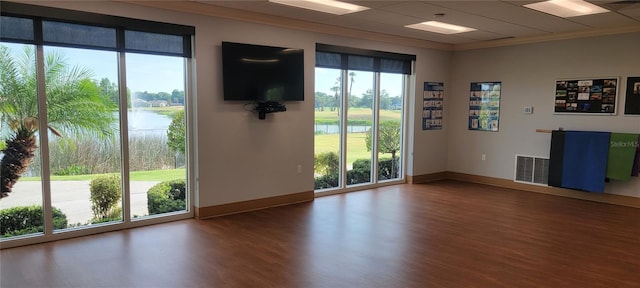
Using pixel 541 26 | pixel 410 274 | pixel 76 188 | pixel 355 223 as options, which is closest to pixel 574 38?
pixel 541 26

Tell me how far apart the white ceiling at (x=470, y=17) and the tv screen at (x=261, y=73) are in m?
0.47

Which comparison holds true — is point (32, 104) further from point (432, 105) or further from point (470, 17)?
point (432, 105)

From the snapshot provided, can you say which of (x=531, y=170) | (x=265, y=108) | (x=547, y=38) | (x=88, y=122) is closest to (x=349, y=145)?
(x=265, y=108)

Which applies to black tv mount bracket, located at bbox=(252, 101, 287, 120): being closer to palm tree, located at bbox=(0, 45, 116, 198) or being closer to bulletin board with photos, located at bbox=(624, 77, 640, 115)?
palm tree, located at bbox=(0, 45, 116, 198)

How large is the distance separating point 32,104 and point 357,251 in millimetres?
3379

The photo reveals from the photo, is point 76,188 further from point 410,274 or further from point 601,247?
point 601,247

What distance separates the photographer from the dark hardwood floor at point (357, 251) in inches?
132

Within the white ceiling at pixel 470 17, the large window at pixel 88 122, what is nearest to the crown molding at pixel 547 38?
the white ceiling at pixel 470 17

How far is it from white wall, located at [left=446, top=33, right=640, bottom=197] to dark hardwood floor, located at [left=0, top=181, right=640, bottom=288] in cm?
138

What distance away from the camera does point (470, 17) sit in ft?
17.3

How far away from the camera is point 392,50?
691 cm

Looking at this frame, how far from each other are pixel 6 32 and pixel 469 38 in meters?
6.10

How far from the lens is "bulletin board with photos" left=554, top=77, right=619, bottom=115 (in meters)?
6.02

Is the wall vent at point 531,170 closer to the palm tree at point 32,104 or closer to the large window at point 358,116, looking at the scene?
the large window at point 358,116
